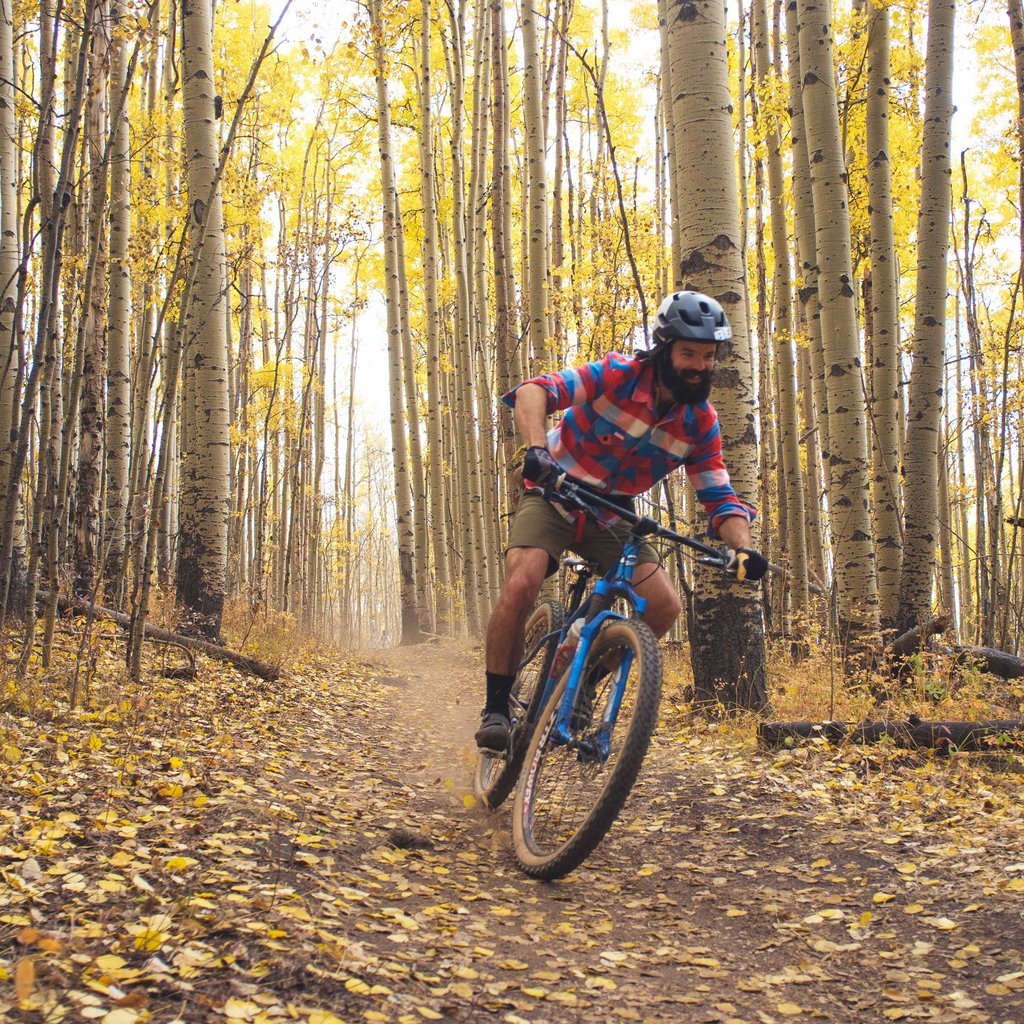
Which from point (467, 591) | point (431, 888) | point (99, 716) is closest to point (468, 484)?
point (467, 591)

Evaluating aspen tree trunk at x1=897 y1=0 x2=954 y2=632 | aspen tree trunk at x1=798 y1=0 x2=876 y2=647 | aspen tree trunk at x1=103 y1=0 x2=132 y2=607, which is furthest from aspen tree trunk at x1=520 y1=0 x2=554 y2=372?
aspen tree trunk at x1=103 y1=0 x2=132 y2=607

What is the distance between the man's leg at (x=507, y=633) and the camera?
13.1 ft

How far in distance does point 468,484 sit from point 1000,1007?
16262mm

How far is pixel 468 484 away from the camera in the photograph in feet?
60.1

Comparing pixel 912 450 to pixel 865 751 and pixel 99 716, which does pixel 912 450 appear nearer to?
pixel 865 751

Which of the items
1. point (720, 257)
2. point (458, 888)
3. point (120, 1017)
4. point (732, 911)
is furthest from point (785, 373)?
point (120, 1017)

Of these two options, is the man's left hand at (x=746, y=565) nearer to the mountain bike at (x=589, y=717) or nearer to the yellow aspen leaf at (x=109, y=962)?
the mountain bike at (x=589, y=717)

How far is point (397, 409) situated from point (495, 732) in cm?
1499

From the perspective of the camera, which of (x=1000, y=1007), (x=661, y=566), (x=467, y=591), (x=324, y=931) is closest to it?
(x=1000, y=1007)

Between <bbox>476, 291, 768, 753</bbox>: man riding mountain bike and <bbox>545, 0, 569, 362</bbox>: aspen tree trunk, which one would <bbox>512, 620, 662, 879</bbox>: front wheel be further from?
<bbox>545, 0, 569, 362</bbox>: aspen tree trunk

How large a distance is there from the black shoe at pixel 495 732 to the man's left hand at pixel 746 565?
4.54ft

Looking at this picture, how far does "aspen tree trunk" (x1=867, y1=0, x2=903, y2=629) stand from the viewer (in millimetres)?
8297

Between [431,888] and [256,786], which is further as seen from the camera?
[256,786]

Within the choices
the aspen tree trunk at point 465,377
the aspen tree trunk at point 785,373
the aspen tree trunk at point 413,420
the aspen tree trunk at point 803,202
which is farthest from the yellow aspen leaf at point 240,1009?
the aspen tree trunk at point 413,420
